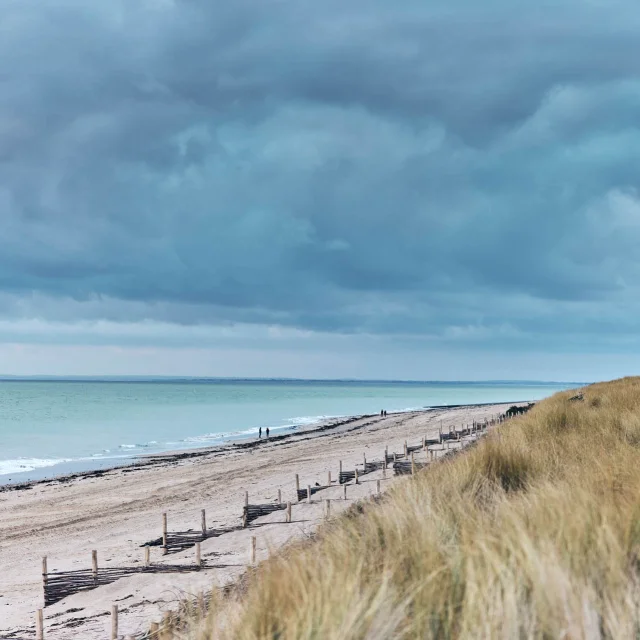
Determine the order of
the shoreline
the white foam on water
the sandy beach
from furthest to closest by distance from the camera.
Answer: the white foam on water
the shoreline
the sandy beach

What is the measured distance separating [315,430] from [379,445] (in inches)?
638

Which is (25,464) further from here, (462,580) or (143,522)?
(462,580)

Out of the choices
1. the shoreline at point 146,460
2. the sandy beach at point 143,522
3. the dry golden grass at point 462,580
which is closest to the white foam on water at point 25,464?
the shoreline at point 146,460

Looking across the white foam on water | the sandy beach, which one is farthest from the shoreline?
the white foam on water

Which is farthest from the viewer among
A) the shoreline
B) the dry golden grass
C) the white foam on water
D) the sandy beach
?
the white foam on water

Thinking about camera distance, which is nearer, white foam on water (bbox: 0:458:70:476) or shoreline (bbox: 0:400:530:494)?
shoreline (bbox: 0:400:530:494)

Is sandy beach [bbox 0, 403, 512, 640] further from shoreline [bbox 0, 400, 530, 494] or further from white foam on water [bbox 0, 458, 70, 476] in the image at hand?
white foam on water [bbox 0, 458, 70, 476]

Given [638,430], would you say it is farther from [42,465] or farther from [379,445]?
[42,465]

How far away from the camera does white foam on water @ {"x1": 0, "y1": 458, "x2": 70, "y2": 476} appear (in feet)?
104

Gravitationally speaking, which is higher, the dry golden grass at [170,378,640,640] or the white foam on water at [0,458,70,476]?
the dry golden grass at [170,378,640,640]

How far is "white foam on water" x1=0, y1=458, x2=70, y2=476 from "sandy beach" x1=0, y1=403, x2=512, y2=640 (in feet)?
19.3

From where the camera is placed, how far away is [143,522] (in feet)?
56.8

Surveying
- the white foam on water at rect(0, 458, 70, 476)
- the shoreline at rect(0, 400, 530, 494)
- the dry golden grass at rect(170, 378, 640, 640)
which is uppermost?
the dry golden grass at rect(170, 378, 640, 640)

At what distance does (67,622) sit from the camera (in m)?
8.67
